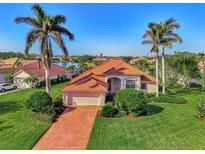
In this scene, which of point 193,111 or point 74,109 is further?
point 74,109

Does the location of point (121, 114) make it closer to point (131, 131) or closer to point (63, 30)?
point (131, 131)

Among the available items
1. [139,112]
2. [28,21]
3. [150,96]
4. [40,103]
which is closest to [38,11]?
[28,21]

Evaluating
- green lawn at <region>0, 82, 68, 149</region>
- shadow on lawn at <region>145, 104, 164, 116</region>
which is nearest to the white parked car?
green lawn at <region>0, 82, 68, 149</region>

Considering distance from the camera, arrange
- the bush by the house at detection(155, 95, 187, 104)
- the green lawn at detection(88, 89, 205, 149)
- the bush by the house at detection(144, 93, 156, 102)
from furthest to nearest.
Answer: the bush by the house at detection(144, 93, 156, 102) < the bush by the house at detection(155, 95, 187, 104) < the green lawn at detection(88, 89, 205, 149)

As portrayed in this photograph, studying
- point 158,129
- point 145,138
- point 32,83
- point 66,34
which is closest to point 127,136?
point 145,138

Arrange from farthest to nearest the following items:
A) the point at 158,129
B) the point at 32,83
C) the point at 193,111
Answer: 1. the point at 32,83
2. the point at 193,111
3. the point at 158,129

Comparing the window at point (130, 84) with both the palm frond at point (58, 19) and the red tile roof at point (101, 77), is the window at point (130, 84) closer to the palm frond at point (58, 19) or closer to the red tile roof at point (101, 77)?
the red tile roof at point (101, 77)

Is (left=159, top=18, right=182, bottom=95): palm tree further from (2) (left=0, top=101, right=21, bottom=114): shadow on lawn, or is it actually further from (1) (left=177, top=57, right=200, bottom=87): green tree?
(2) (left=0, top=101, right=21, bottom=114): shadow on lawn

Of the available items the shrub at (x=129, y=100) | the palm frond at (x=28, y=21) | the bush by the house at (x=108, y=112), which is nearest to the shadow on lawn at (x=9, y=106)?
the palm frond at (x=28, y=21)
